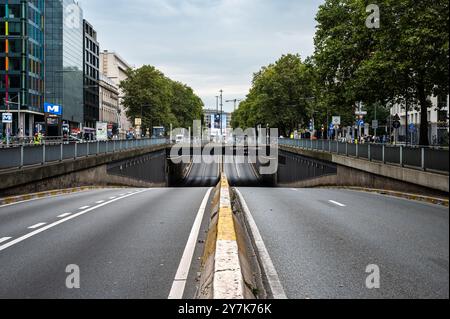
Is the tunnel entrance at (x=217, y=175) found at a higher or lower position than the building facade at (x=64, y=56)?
lower

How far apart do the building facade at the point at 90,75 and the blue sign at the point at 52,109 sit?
22739mm

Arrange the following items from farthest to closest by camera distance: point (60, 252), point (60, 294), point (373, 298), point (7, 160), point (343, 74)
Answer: point (343, 74), point (7, 160), point (60, 252), point (60, 294), point (373, 298)

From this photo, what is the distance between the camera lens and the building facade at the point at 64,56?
89.5 m

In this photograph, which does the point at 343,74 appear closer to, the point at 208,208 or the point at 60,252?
the point at 208,208

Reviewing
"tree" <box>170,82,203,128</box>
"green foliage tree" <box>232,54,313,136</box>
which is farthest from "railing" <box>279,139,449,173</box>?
"tree" <box>170,82,203,128</box>

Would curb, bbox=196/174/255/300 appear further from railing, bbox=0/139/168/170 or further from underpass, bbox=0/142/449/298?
railing, bbox=0/139/168/170

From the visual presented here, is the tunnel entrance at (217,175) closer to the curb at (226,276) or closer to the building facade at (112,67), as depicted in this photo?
the building facade at (112,67)

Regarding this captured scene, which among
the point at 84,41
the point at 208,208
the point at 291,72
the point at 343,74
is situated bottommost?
the point at 208,208

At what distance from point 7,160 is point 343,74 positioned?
Result: 2519cm

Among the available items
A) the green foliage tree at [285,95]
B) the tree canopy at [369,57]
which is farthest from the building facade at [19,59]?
the tree canopy at [369,57]

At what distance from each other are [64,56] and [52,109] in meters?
11.6

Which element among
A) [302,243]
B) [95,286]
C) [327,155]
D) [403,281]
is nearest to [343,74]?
[327,155]

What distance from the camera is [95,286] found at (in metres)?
6.17

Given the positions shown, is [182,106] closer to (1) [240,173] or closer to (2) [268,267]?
(1) [240,173]
